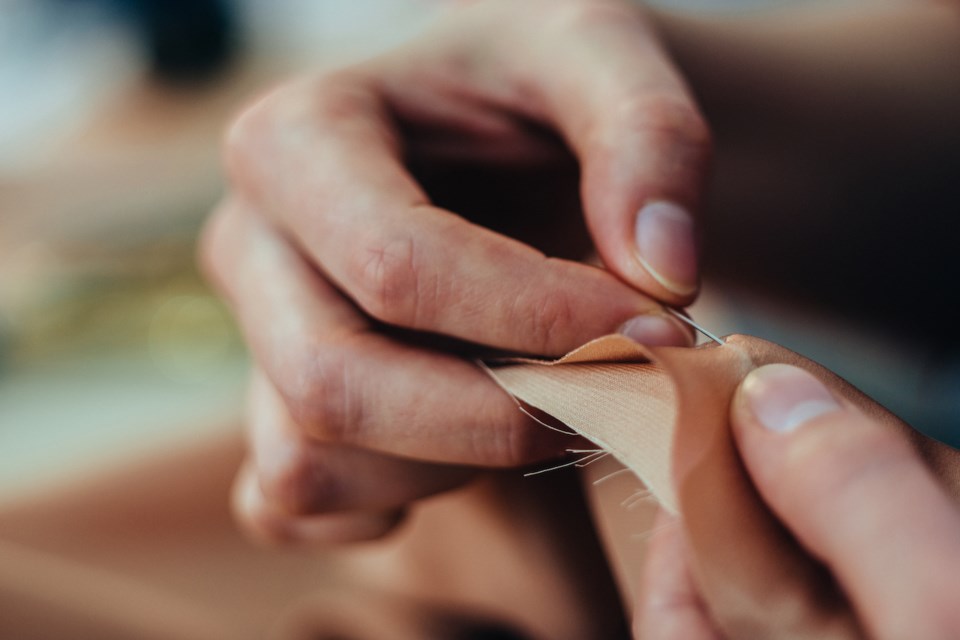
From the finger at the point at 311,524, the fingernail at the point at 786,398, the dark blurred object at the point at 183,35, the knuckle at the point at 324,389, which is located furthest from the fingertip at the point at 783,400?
the dark blurred object at the point at 183,35

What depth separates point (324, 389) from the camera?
451mm

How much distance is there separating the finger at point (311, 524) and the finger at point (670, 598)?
31cm

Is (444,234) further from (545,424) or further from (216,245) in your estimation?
(216,245)

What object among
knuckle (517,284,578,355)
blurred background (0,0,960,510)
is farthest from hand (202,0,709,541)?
blurred background (0,0,960,510)

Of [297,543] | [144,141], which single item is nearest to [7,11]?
[144,141]

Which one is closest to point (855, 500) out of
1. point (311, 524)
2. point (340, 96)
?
point (340, 96)

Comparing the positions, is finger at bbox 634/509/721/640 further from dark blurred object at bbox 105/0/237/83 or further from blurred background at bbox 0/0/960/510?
dark blurred object at bbox 105/0/237/83

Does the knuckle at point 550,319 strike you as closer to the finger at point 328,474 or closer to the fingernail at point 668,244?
the fingernail at point 668,244

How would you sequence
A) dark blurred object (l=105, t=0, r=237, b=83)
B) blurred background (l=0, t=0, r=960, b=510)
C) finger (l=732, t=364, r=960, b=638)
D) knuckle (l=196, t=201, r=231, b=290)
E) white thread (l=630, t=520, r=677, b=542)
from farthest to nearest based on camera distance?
dark blurred object (l=105, t=0, r=237, b=83) < blurred background (l=0, t=0, r=960, b=510) < knuckle (l=196, t=201, r=231, b=290) < white thread (l=630, t=520, r=677, b=542) < finger (l=732, t=364, r=960, b=638)

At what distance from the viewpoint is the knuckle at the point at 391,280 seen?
409mm

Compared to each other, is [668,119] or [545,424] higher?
[668,119]

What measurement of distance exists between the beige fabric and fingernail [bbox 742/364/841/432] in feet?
0.04

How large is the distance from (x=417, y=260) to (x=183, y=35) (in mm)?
1586

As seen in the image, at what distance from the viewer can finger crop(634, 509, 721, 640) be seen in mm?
314
